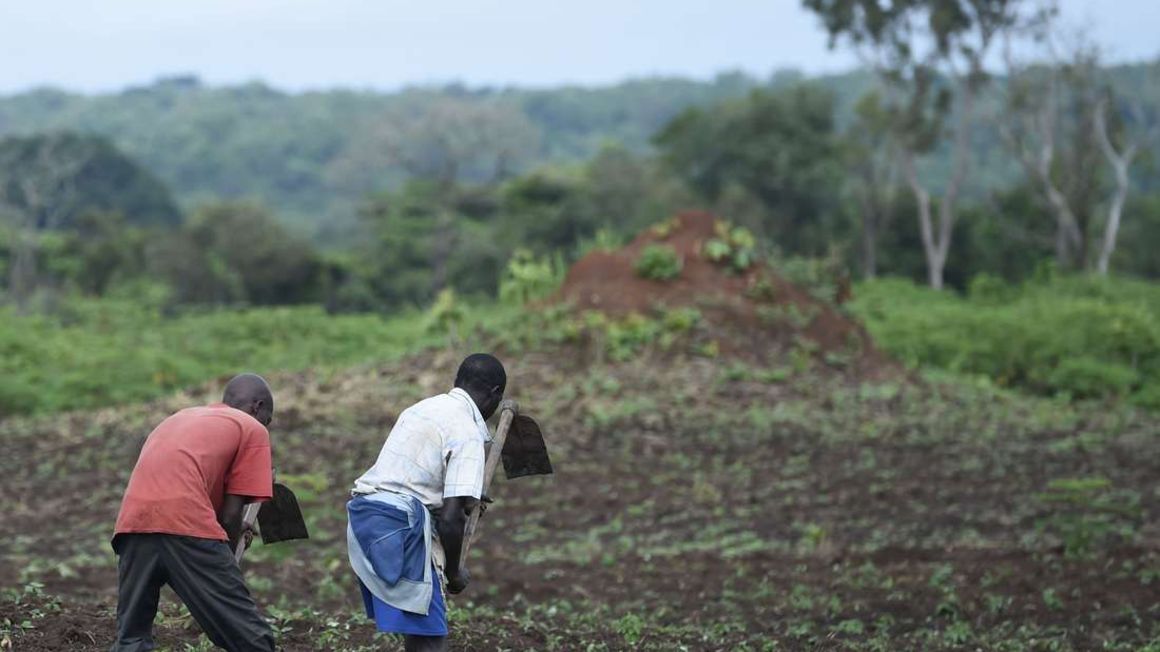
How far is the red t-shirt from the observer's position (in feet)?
19.3

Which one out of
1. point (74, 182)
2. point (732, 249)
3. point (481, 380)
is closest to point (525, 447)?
point (481, 380)

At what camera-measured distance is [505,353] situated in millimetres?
20719

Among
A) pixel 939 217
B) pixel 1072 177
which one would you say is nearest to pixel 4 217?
pixel 939 217

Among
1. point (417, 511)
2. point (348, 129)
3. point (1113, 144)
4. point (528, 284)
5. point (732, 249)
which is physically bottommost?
point (528, 284)

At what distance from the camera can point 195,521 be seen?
591 cm

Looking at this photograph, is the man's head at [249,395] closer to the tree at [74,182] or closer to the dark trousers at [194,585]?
the dark trousers at [194,585]

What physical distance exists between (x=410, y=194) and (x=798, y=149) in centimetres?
1614

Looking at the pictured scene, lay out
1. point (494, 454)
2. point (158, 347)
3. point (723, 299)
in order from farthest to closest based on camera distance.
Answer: point (158, 347)
point (723, 299)
point (494, 454)

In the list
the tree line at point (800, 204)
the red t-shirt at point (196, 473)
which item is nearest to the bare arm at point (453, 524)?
the red t-shirt at point (196, 473)

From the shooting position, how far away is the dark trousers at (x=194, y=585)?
19.4ft

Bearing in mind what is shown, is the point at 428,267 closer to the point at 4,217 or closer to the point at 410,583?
the point at 4,217

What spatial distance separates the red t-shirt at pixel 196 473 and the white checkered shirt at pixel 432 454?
43 centimetres

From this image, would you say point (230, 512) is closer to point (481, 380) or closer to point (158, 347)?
point (481, 380)

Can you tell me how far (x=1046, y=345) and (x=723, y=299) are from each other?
18.2ft
